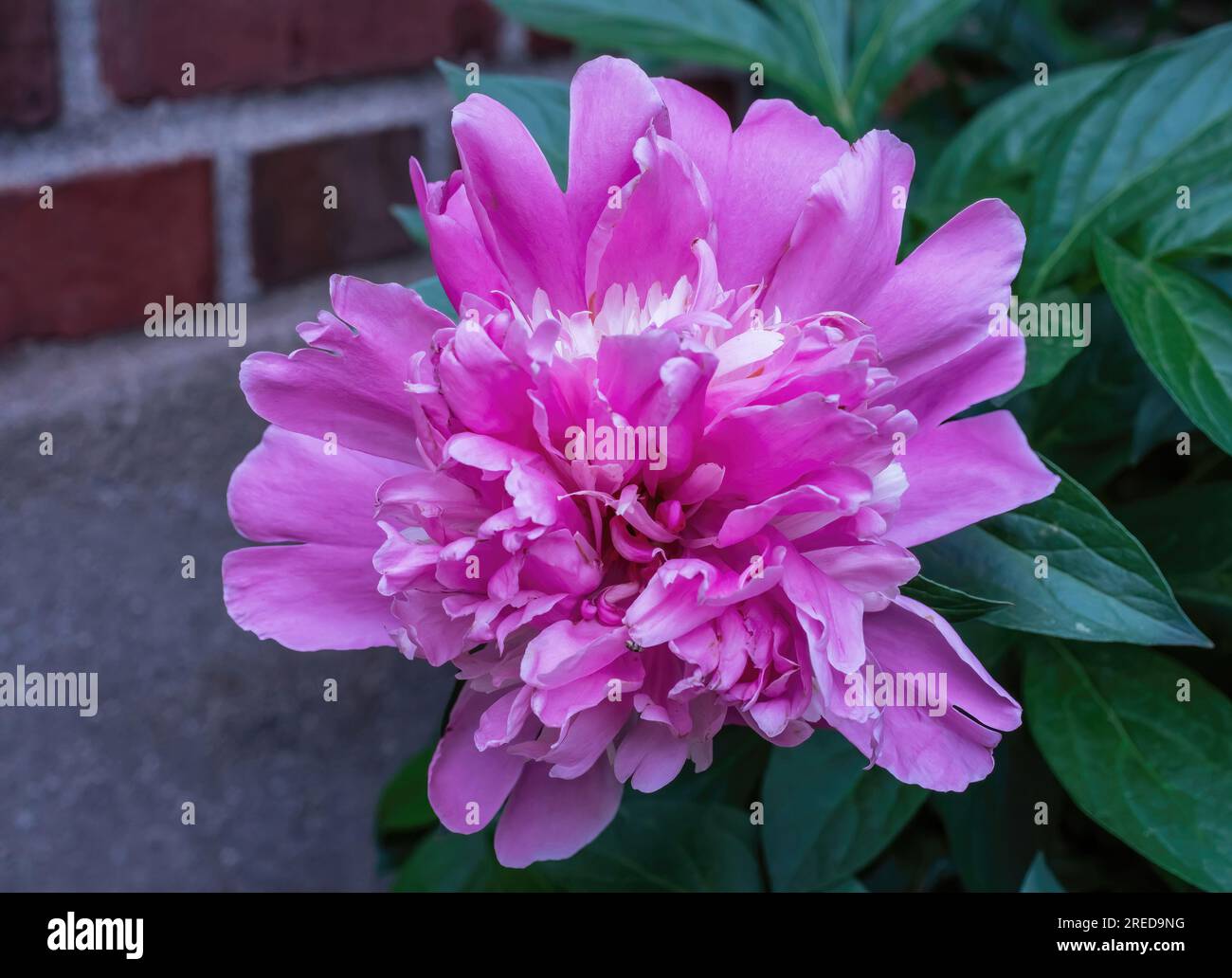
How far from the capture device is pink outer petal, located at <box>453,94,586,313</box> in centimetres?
26

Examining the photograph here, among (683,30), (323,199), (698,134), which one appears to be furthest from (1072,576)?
(323,199)

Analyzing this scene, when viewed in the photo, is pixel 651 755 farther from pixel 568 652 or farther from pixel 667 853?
pixel 667 853

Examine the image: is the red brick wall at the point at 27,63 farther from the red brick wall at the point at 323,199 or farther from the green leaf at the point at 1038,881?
the green leaf at the point at 1038,881

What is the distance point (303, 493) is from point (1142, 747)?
247 mm

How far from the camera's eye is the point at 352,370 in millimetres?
255

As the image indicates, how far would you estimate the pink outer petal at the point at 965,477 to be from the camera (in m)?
0.26

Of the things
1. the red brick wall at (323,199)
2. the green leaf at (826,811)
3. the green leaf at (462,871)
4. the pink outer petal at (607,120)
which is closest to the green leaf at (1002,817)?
the green leaf at (826,811)

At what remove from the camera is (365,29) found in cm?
50

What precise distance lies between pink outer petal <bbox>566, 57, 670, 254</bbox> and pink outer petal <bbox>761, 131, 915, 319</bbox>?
0.04 m

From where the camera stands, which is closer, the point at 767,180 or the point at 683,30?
the point at 767,180

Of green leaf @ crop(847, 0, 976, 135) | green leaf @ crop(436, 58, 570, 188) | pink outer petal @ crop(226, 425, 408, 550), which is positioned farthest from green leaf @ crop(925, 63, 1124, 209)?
pink outer petal @ crop(226, 425, 408, 550)

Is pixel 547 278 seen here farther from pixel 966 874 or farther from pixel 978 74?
pixel 978 74

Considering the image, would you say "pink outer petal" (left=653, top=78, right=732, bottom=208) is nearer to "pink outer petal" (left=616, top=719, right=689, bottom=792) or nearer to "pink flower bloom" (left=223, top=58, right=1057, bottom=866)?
"pink flower bloom" (left=223, top=58, right=1057, bottom=866)
